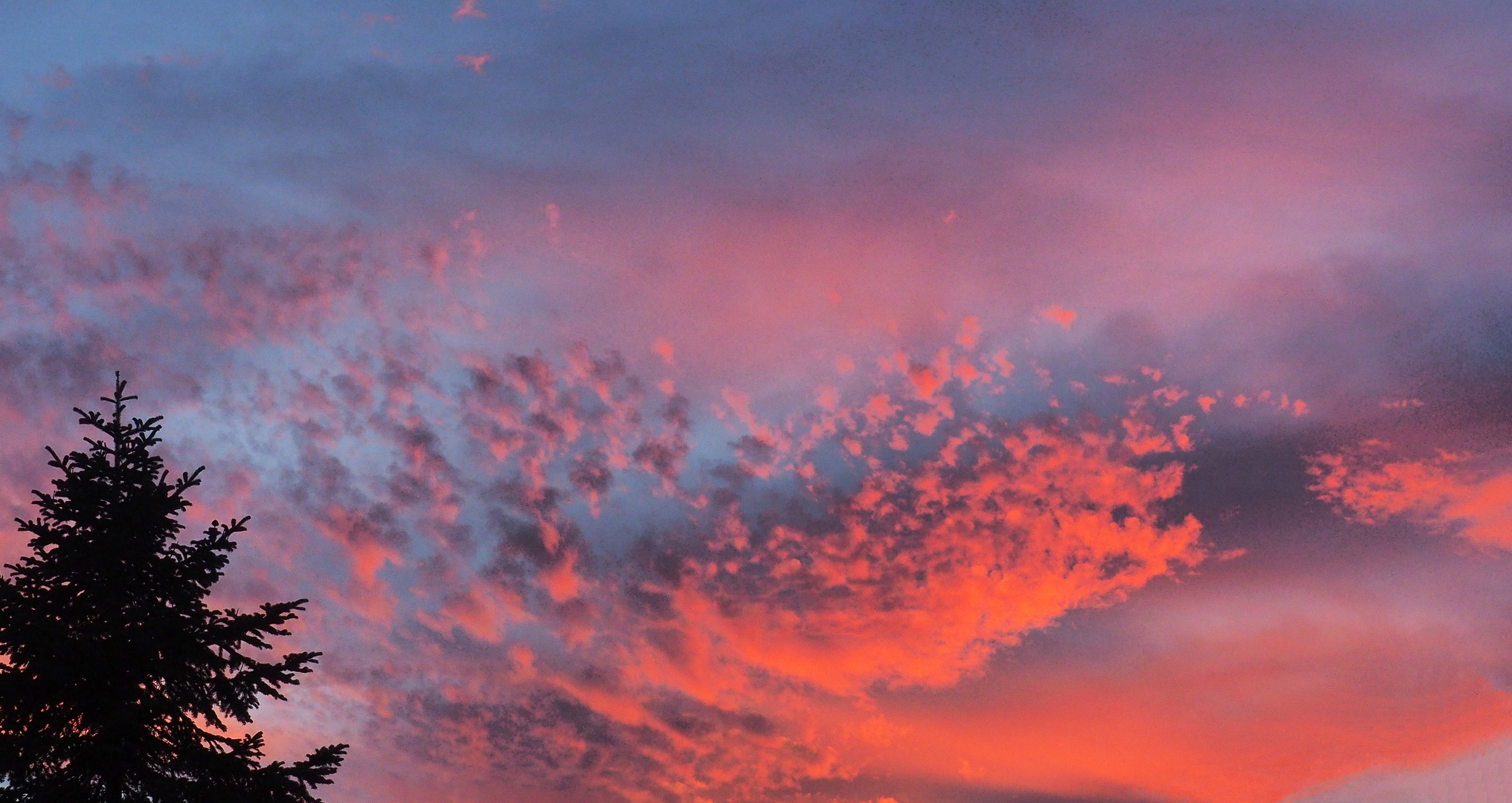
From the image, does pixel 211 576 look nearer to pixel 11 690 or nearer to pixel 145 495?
pixel 145 495

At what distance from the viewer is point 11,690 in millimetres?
17156

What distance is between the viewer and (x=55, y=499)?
1847 cm

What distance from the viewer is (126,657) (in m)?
18.2

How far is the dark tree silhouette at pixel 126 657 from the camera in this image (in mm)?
17297

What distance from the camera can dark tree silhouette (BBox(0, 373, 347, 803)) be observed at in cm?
1730

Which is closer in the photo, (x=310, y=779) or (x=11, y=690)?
(x=11, y=690)

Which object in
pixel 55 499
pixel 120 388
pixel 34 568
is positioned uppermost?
pixel 120 388

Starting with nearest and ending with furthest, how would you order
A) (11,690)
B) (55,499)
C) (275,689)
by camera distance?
(11,690) → (55,499) → (275,689)

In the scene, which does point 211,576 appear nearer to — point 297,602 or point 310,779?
point 297,602

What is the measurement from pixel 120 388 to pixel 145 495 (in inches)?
90.6

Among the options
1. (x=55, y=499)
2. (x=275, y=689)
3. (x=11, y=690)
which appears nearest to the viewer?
(x=11, y=690)

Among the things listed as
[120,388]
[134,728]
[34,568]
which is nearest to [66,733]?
[134,728]

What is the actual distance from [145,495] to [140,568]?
1.36 meters

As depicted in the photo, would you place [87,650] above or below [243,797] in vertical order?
above
